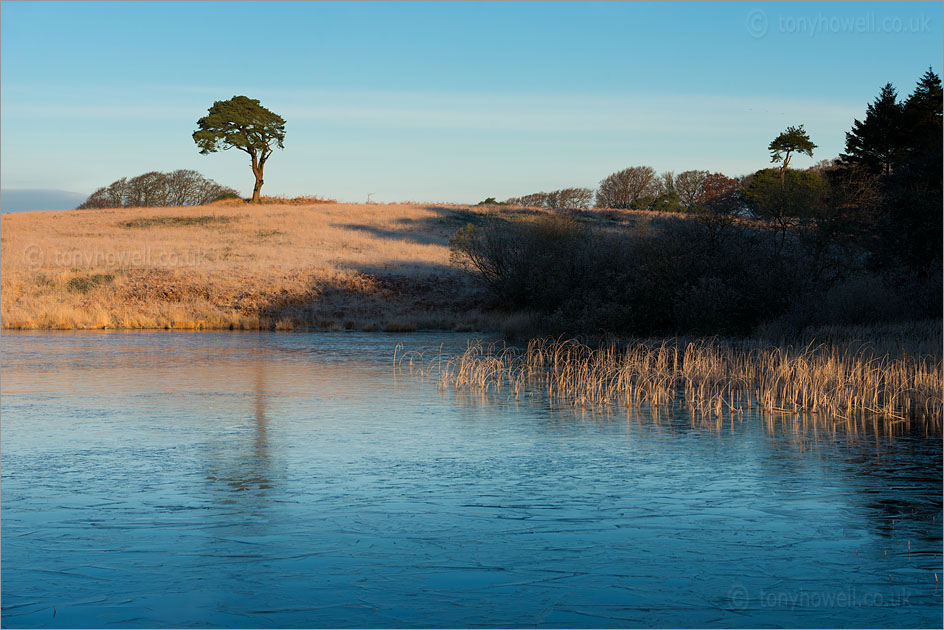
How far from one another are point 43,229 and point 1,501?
64.3m

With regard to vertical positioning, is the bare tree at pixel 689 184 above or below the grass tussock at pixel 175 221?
above

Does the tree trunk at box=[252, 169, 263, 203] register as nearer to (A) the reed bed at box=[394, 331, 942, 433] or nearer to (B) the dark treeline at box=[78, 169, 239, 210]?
(B) the dark treeline at box=[78, 169, 239, 210]

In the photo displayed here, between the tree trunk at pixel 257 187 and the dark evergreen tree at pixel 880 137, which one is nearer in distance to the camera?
the dark evergreen tree at pixel 880 137

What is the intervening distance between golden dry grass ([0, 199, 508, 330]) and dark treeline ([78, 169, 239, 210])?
23520 millimetres

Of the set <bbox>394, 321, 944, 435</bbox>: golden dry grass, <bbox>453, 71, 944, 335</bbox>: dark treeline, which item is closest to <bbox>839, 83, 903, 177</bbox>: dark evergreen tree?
<bbox>453, 71, 944, 335</bbox>: dark treeline

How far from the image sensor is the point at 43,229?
6794cm

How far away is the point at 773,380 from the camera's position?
18750mm

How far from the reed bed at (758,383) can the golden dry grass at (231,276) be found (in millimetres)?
19078

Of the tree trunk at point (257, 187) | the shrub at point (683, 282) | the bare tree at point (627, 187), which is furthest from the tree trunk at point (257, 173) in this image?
the shrub at point (683, 282)

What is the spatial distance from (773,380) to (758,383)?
Result: 0.38m

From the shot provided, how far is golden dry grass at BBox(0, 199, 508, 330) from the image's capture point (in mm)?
41562

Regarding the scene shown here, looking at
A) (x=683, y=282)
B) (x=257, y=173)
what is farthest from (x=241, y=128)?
(x=683, y=282)

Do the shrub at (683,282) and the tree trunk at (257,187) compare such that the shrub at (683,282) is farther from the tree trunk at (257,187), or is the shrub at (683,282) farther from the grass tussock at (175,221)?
the tree trunk at (257,187)

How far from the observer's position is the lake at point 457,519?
6426mm
